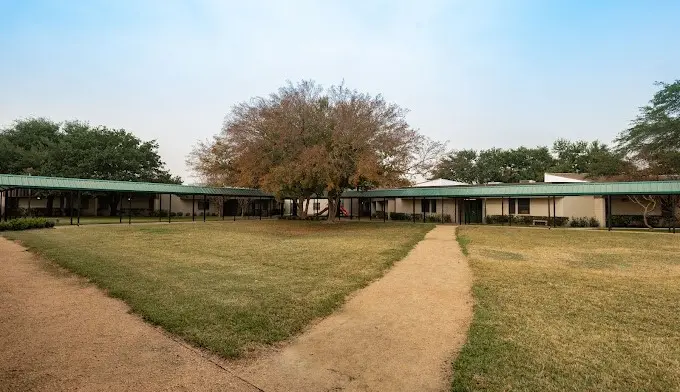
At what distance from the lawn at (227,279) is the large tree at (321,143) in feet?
23.5

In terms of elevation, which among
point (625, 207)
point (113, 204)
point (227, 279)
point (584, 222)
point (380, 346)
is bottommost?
point (380, 346)

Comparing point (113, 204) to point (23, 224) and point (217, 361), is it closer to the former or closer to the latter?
point (23, 224)

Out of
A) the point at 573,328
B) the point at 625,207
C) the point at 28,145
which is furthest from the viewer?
the point at 28,145

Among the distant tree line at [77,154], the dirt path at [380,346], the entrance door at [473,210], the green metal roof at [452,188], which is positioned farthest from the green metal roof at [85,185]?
the dirt path at [380,346]

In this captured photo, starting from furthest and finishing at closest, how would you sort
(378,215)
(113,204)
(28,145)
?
(28,145) < (113,204) < (378,215)

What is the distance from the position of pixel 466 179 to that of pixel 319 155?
3937 cm

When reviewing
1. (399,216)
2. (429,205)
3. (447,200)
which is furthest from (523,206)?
(399,216)

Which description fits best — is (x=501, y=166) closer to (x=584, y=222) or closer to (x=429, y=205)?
(x=429, y=205)

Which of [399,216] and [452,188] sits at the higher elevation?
[452,188]

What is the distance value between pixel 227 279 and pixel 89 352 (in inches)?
141

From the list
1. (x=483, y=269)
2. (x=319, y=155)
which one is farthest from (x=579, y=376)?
(x=319, y=155)

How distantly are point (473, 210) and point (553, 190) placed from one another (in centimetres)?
677

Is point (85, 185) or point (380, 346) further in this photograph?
point (85, 185)

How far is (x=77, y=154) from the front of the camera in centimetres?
3497
